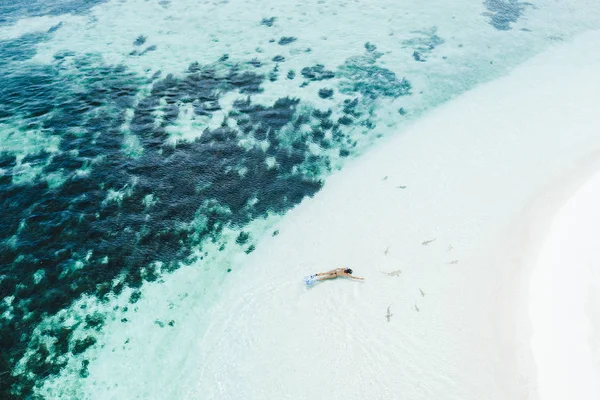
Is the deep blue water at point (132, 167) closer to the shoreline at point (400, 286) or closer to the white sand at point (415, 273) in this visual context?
the shoreline at point (400, 286)

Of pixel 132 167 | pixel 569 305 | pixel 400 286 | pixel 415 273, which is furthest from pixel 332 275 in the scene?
pixel 132 167

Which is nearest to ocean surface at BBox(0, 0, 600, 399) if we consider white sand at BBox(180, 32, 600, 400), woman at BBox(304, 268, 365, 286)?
white sand at BBox(180, 32, 600, 400)

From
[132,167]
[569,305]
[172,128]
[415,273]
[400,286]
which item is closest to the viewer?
[569,305]

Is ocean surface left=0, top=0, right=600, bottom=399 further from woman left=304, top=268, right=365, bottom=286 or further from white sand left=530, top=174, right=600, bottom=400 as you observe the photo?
white sand left=530, top=174, right=600, bottom=400

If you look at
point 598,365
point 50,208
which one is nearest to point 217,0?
point 50,208

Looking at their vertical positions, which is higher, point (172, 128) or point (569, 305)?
point (172, 128)

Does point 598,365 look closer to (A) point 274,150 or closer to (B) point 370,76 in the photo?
(A) point 274,150

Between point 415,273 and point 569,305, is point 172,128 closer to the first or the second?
point 415,273

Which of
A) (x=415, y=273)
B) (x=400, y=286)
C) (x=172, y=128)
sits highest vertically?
(x=172, y=128)
